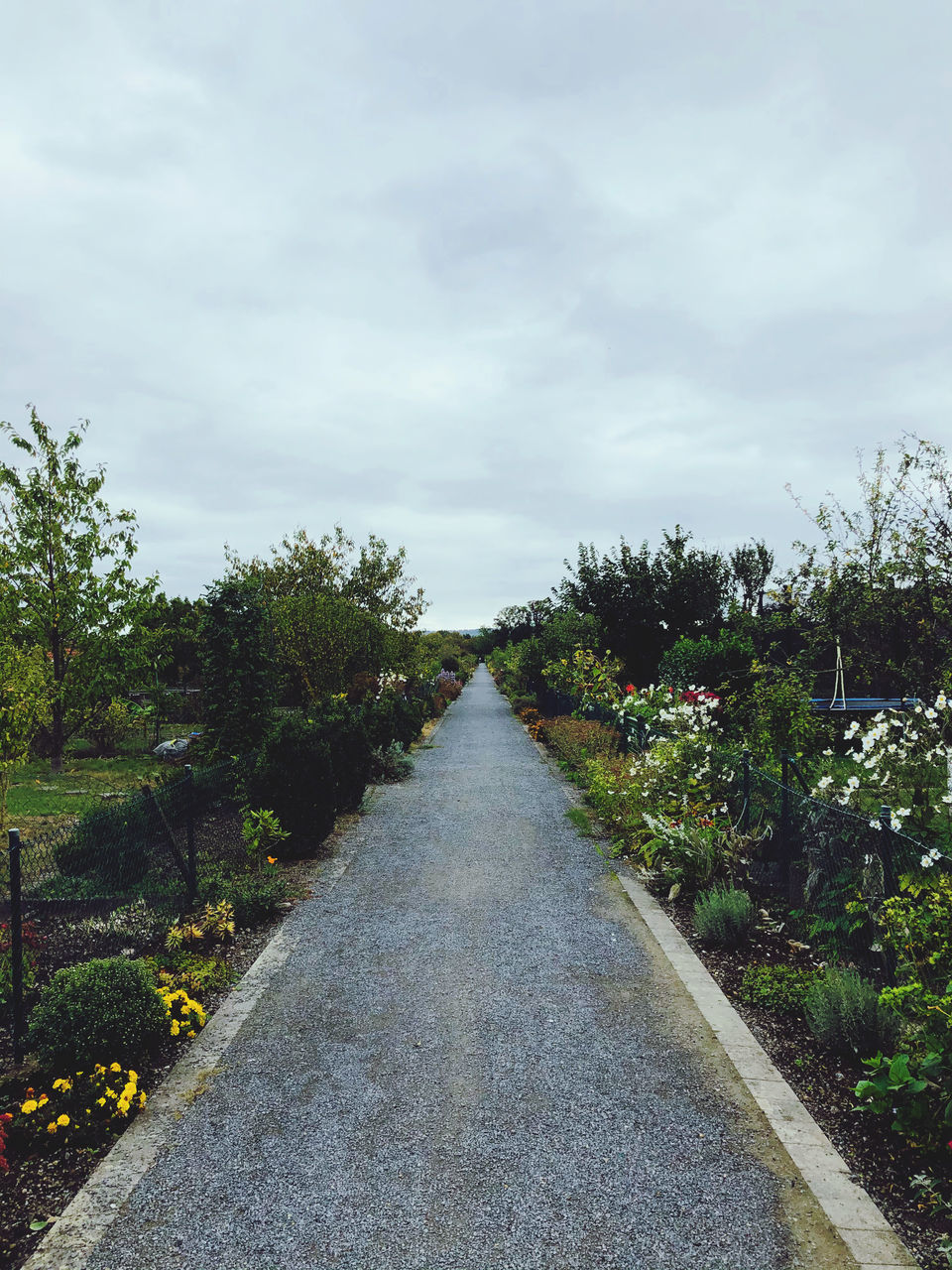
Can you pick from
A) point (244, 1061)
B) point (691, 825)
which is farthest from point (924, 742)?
point (244, 1061)

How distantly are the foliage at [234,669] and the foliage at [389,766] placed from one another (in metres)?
2.53

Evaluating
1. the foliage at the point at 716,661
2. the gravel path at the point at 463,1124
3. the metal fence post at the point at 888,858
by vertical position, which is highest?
the foliage at the point at 716,661

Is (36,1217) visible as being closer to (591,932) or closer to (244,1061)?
(244,1061)

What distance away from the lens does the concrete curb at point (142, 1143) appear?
109 inches

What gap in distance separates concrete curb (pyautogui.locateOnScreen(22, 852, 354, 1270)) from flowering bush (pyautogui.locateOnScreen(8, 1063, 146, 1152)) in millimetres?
111

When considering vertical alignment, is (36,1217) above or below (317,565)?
below

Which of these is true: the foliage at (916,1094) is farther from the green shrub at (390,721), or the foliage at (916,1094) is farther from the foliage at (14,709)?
the green shrub at (390,721)

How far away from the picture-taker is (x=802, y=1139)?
332 cm

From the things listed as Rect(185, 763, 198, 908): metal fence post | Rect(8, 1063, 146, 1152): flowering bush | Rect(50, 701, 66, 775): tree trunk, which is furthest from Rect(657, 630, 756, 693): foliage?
Rect(50, 701, 66, 775): tree trunk

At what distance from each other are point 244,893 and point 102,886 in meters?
1.10

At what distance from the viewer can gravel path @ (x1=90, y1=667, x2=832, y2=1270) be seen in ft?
9.02

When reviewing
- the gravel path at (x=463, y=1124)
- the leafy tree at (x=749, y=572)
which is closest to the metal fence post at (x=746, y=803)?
the gravel path at (x=463, y=1124)

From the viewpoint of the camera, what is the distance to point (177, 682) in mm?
29562

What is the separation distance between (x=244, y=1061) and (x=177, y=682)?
27505mm
